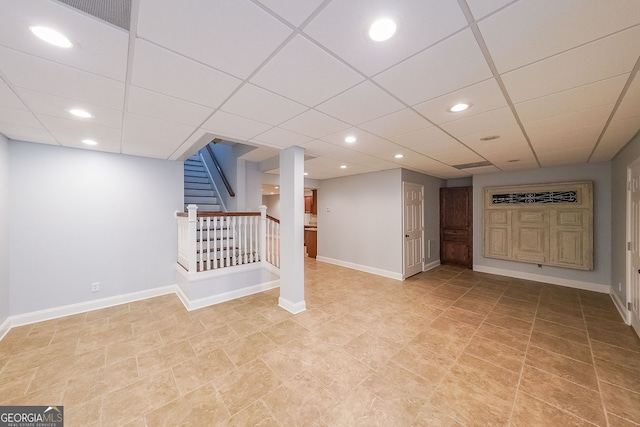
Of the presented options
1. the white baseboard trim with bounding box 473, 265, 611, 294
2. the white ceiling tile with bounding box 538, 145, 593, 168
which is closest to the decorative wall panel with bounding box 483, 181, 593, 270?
the white baseboard trim with bounding box 473, 265, 611, 294

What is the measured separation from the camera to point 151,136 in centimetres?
300

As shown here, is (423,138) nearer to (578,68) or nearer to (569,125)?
(569,125)

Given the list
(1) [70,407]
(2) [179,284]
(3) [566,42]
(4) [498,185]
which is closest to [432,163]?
(4) [498,185]

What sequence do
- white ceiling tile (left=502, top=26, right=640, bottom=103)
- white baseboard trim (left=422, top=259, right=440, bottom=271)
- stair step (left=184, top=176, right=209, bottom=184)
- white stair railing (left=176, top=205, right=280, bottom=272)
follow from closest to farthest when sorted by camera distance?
1. white ceiling tile (left=502, top=26, right=640, bottom=103)
2. white stair railing (left=176, top=205, right=280, bottom=272)
3. stair step (left=184, top=176, right=209, bottom=184)
4. white baseboard trim (left=422, top=259, right=440, bottom=271)

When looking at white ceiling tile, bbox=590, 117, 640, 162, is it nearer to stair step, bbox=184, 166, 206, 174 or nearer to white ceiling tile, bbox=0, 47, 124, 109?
white ceiling tile, bbox=0, 47, 124, 109

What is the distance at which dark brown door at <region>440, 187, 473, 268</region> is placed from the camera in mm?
6305

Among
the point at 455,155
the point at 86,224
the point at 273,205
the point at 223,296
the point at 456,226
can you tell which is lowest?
the point at 223,296

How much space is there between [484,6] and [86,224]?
516 centimetres

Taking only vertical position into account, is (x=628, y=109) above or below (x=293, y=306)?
above

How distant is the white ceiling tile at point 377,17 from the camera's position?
109cm

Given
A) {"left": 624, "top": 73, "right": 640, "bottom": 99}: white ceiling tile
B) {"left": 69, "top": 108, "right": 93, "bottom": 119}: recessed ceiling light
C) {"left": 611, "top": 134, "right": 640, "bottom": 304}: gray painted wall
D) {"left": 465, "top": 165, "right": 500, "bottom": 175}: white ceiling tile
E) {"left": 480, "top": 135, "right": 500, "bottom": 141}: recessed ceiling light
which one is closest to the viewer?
{"left": 624, "top": 73, "right": 640, "bottom": 99}: white ceiling tile

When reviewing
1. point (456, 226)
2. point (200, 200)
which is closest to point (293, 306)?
point (200, 200)

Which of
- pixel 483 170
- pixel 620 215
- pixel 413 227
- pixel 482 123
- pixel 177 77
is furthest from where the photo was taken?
pixel 413 227

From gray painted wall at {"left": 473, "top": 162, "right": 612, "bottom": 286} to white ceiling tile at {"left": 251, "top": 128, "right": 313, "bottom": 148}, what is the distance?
5.18 metres
